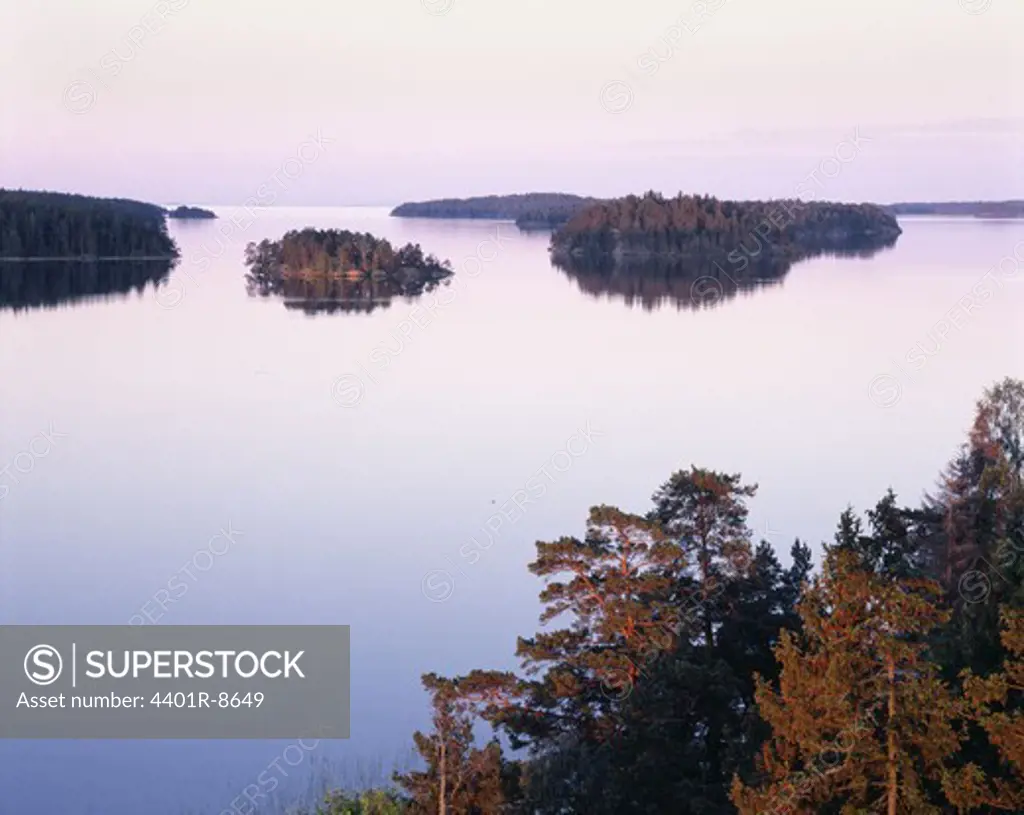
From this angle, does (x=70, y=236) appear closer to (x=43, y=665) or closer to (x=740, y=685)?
(x=43, y=665)

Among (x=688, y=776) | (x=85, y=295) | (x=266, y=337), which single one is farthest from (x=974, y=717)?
(x=85, y=295)

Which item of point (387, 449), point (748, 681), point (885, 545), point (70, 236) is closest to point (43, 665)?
point (748, 681)

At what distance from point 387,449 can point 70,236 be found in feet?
195

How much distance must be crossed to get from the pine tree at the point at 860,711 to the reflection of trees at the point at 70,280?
1712 inches

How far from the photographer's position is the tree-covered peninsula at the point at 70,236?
7362 cm

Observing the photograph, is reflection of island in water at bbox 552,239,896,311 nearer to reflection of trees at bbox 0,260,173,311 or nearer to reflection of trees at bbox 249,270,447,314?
reflection of trees at bbox 249,270,447,314

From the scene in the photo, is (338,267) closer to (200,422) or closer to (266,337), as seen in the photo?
(266,337)

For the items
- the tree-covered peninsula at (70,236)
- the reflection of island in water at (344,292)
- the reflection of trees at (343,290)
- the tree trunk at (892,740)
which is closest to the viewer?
the tree trunk at (892,740)

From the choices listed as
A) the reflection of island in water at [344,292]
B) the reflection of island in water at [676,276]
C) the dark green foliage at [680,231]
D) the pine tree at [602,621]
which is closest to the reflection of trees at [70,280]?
the reflection of island in water at [344,292]

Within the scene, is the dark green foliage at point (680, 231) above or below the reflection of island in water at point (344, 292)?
above

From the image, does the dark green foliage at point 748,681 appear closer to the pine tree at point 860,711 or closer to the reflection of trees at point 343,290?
the pine tree at point 860,711

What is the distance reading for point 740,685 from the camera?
367 inches

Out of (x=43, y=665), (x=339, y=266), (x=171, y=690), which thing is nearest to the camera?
(x=171, y=690)

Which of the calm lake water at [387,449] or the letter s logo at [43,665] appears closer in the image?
the letter s logo at [43,665]
